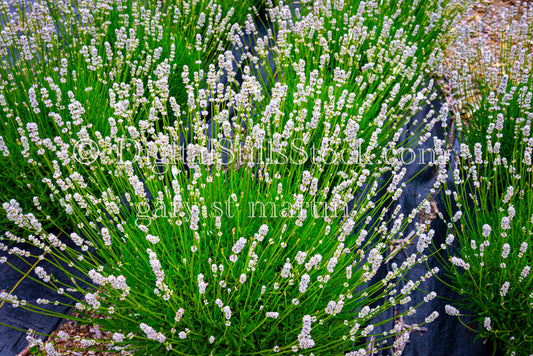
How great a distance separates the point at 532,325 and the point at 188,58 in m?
3.41

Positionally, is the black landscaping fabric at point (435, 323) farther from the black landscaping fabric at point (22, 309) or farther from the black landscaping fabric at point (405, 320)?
the black landscaping fabric at point (22, 309)

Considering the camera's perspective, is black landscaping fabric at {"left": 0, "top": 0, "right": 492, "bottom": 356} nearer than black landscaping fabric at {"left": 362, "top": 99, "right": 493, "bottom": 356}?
Yes

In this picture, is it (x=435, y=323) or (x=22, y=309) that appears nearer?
(x=22, y=309)

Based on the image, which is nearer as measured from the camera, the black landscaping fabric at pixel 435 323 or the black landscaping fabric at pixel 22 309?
the black landscaping fabric at pixel 22 309

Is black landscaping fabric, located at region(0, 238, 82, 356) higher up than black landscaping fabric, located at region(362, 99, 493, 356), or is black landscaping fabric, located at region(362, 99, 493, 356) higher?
black landscaping fabric, located at region(362, 99, 493, 356)

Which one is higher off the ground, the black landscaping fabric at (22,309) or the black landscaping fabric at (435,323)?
the black landscaping fabric at (435,323)

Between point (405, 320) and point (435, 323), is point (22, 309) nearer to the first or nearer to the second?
point (405, 320)

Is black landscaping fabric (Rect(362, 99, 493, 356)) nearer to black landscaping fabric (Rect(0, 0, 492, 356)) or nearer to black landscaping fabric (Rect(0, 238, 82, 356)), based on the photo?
black landscaping fabric (Rect(0, 0, 492, 356))

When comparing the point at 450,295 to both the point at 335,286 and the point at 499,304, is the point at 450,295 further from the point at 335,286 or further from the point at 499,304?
the point at 335,286

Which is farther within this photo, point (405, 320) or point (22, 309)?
point (405, 320)

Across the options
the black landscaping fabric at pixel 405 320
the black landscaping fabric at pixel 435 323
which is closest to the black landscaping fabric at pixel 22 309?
the black landscaping fabric at pixel 405 320

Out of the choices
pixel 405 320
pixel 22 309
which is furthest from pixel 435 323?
pixel 22 309

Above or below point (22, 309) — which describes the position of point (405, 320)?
above

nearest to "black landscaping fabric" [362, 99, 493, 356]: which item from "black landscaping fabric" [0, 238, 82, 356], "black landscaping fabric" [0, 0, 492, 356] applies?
"black landscaping fabric" [0, 0, 492, 356]
